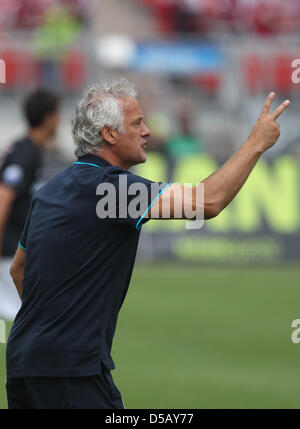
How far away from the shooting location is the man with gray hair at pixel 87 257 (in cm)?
396

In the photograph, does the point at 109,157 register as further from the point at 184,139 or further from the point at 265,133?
the point at 184,139

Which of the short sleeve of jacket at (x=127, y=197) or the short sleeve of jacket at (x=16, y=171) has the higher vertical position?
the short sleeve of jacket at (x=16, y=171)

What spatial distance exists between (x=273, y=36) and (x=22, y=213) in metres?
18.7

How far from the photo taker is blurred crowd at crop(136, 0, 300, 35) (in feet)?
85.0

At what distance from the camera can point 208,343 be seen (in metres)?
9.76

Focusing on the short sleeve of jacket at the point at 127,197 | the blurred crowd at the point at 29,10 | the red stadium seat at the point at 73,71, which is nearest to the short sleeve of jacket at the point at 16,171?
the short sleeve of jacket at the point at 127,197

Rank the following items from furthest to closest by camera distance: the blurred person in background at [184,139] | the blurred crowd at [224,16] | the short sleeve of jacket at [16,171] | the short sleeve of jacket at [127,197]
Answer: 1. the blurred crowd at [224,16]
2. the blurred person in background at [184,139]
3. the short sleeve of jacket at [16,171]
4. the short sleeve of jacket at [127,197]

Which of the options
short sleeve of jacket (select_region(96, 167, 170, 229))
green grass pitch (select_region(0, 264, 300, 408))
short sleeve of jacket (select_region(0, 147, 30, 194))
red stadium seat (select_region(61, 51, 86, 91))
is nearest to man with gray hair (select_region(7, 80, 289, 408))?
short sleeve of jacket (select_region(96, 167, 170, 229))

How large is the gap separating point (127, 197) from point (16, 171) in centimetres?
422

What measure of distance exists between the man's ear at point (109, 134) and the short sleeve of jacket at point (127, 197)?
24cm

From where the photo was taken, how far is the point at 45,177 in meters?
16.3

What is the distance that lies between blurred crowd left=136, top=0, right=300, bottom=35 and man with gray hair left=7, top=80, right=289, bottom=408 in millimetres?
22095

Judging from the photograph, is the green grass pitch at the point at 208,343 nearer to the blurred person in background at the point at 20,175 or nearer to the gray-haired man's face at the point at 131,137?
the blurred person in background at the point at 20,175

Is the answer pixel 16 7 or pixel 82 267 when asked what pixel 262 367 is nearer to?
pixel 82 267
